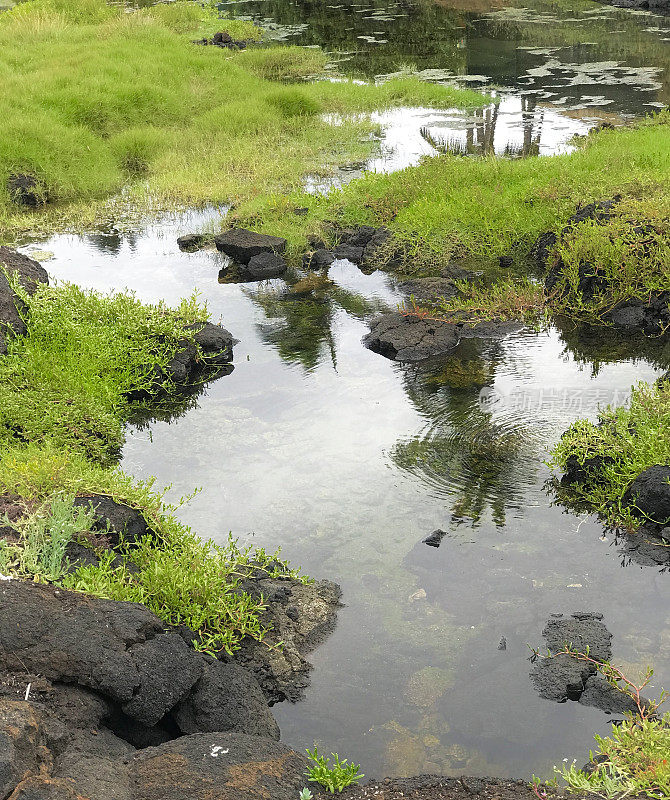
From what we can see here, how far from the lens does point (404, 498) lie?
616cm

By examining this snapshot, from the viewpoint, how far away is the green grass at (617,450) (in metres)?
5.86

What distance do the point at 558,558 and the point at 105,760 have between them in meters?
3.18

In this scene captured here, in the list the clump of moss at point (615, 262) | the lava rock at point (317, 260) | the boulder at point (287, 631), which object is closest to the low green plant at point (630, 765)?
the boulder at point (287, 631)

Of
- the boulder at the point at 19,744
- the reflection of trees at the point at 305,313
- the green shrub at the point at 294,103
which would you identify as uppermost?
the green shrub at the point at 294,103

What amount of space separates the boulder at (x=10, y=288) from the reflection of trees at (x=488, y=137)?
6.87 m

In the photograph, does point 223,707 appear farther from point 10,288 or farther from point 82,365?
point 10,288

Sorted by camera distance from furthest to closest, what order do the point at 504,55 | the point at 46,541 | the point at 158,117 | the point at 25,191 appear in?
the point at 504,55
the point at 158,117
the point at 25,191
the point at 46,541

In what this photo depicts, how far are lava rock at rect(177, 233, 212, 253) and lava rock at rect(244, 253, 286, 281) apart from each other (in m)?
1.30

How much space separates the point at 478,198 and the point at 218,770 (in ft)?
29.8

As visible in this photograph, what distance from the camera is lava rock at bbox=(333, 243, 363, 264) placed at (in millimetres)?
11008

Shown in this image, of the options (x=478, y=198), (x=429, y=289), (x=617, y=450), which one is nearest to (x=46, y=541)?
(x=617, y=450)

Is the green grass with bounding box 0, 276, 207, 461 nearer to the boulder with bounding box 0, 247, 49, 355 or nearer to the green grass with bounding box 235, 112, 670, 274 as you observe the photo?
the boulder with bounding box 0, 247, 49, 355

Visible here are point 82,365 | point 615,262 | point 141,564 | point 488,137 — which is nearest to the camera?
point 141,564

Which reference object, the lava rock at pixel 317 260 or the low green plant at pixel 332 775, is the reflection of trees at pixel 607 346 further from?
the low green plant at pixel 332 775
